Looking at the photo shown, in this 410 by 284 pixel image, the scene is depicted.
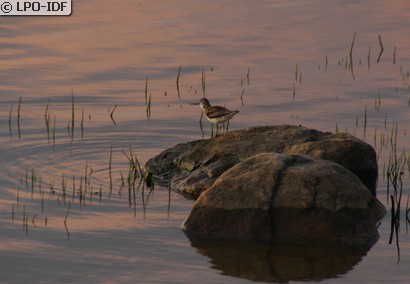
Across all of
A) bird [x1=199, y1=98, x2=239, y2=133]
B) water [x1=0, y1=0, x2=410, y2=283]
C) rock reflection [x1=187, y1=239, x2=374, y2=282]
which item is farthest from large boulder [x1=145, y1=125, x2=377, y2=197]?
rock reflection [x1=187, y1=239, x2=374, y2=282]

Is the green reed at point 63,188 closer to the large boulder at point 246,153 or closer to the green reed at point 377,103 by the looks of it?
the large boulder at point 246,153

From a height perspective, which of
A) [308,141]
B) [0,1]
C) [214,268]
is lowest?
[214,268]

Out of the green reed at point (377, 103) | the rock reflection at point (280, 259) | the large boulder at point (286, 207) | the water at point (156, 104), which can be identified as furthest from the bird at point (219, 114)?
the rock reflection at point (280, 259)

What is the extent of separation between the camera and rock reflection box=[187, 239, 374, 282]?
11727mm

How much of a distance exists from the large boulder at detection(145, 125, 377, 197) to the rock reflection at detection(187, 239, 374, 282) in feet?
7.24

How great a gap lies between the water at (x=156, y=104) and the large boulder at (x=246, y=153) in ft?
1.24

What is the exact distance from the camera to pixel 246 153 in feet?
49.9

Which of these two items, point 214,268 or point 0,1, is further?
point 0,1

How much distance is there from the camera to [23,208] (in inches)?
546

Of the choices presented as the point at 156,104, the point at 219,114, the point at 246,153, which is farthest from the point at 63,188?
the point at 156,104

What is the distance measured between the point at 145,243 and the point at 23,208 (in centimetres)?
195

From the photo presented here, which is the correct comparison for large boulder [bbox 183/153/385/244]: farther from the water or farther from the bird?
the bird

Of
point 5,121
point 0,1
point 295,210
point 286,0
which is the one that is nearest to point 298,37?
point 286,0

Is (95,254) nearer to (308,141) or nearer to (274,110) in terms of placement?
(308,141)
